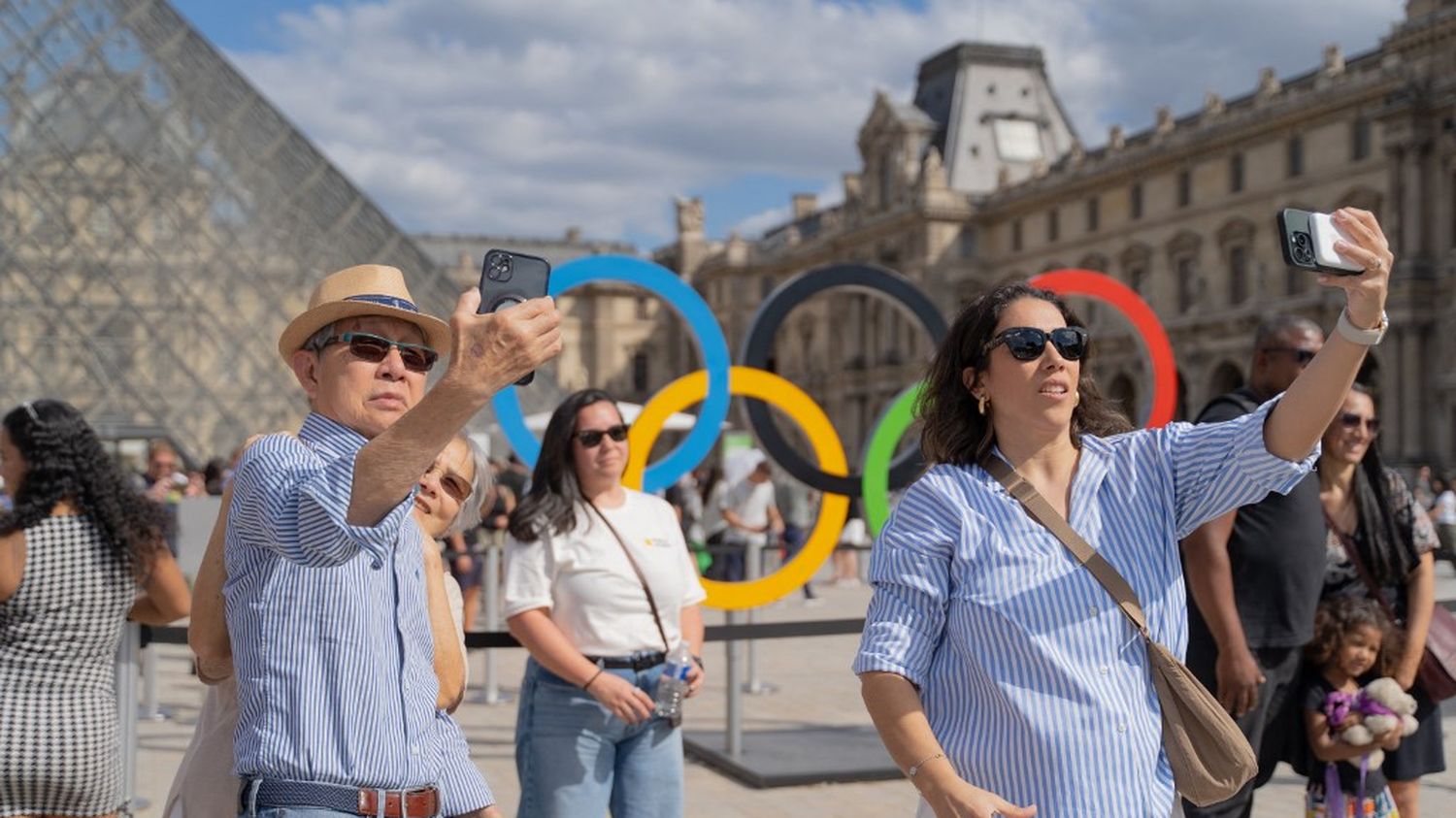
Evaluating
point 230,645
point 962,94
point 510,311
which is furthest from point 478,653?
point 962,94

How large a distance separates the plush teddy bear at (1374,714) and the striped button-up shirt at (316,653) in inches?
105

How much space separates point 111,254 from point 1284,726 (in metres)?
26.9

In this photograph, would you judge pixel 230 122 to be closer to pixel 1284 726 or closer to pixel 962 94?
pixel 1284 726

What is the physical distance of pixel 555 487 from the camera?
397 centimetres

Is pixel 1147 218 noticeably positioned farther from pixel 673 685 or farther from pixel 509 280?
pixel 509 280

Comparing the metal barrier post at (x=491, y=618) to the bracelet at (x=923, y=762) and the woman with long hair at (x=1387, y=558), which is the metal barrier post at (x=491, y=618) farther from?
the bracelet at (x=923, y=762)

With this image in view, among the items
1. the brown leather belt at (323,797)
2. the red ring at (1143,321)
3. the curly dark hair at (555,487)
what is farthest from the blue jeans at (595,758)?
the red ring at (1143,321)

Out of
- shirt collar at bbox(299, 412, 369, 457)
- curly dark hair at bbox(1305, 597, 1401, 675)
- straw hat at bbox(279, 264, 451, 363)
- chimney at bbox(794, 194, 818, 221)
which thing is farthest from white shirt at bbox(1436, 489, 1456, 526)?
chimney at bbox(794, 194, 818, 221)

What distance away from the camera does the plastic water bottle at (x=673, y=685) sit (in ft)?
12.6

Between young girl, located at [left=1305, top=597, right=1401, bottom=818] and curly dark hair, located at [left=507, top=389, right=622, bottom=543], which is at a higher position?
curly dark hair, located at [left=507, top=389, right=622, bottom=543]

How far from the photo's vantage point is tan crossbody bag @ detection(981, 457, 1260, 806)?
7.70 ft

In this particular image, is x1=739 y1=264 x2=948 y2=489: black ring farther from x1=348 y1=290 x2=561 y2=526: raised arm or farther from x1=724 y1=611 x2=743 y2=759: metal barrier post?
x1=348 y1=290 x2=561 y2=526: raised arm

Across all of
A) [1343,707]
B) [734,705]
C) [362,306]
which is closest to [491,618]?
[734,705]

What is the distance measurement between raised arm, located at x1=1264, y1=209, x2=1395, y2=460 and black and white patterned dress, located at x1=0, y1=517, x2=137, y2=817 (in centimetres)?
249
